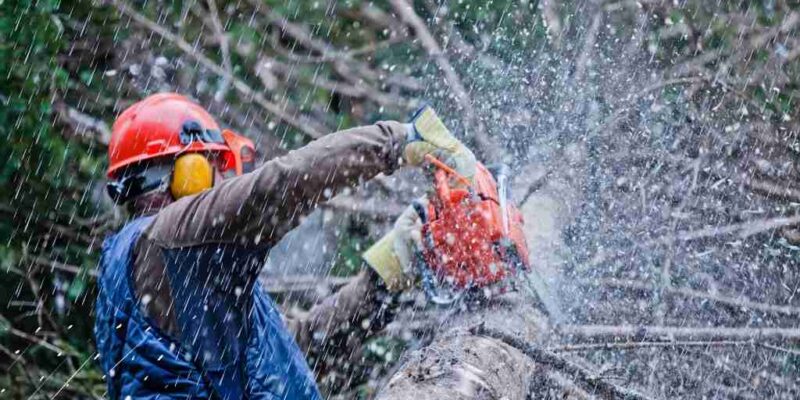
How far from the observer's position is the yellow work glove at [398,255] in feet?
9.46

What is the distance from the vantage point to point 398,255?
2.90 metres

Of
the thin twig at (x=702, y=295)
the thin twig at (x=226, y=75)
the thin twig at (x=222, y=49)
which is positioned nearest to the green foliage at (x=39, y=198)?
the thin twig at (x=226, y=75)

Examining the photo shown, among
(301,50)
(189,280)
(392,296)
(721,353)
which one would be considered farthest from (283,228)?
(301,50)

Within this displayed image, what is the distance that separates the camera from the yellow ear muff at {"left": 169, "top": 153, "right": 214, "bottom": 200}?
2527mm

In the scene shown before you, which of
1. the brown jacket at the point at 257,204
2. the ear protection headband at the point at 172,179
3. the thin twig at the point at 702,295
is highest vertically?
the thin twig at the point at 702,295

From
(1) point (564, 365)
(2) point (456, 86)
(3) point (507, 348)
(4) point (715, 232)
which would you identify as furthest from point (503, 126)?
(1) point (564, 365)

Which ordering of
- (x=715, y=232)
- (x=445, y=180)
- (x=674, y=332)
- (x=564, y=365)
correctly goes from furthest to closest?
(x=715, y=232), (x=674, y=332), (x=445, y=180), (x=564, y=365)

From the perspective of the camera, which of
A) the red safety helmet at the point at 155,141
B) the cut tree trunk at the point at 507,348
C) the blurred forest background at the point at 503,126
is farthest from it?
the blurred forest background at the point at 503,126

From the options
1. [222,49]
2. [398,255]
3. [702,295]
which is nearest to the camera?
[398,255]

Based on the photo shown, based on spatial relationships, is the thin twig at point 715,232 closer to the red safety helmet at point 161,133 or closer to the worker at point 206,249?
the worker at point 206,249

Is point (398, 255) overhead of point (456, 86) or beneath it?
beneath

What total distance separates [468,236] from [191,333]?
2.96 feet

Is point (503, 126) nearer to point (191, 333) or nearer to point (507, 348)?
point (507, 348)

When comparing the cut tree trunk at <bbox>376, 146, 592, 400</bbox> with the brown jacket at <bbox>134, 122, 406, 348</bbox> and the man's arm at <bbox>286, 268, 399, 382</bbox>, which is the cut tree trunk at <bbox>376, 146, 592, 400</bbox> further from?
the brown jacket at <bbox>134, 122, 406, 348</bbox>
